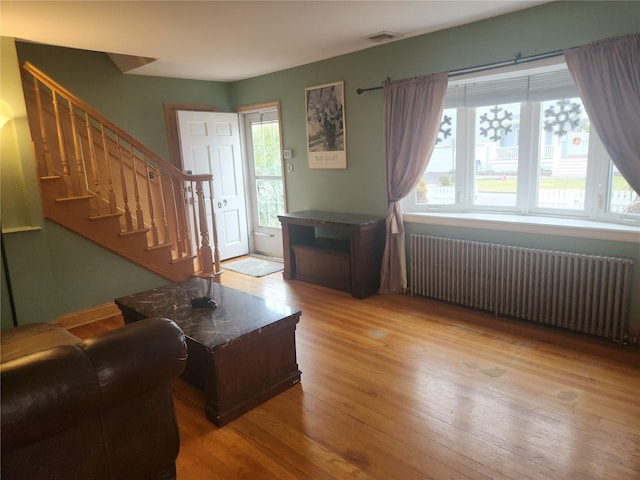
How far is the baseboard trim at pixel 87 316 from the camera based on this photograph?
11.8 feet

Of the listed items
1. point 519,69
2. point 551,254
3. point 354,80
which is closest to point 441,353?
point 551,254

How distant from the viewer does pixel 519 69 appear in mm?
3164

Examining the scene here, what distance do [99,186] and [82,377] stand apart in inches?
116

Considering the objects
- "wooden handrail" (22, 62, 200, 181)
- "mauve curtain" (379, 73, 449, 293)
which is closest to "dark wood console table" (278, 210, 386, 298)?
"mauve curtain" (379, 73, 449, 293)

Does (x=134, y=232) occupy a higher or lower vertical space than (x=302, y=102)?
lower

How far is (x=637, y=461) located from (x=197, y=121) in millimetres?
5090

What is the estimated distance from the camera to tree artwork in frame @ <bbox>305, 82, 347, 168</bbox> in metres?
4.46

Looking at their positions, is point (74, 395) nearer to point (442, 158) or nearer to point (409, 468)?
point (409, 468)

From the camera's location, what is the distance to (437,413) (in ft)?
7.37

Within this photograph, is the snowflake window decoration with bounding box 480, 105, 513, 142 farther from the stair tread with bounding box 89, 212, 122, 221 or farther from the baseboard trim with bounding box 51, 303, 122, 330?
the baseboard trim with bounding box 51, 303, 122, 330

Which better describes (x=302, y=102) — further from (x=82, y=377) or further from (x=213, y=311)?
(x=82, y=377)

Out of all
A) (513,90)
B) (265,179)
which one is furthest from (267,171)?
(513,90)

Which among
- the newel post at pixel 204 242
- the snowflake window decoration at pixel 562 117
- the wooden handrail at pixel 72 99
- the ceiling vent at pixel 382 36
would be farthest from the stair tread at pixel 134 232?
the snowflake window decoration at pixel 562 117

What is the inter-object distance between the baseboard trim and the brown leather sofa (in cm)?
238
